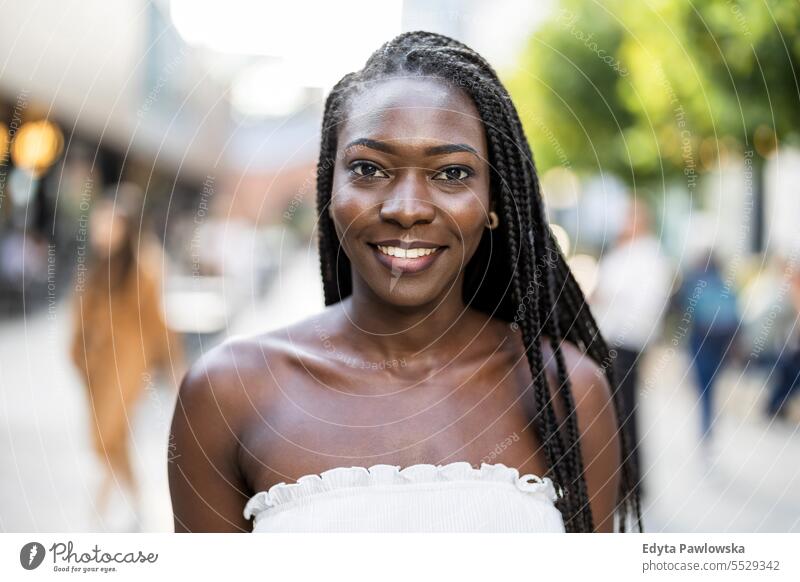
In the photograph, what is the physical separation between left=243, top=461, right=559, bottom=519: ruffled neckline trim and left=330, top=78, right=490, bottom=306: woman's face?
0.26 m

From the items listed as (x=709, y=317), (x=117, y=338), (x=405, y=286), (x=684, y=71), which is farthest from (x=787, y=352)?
(x=405, y=286)

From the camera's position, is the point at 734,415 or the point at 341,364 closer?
the point at 341,364


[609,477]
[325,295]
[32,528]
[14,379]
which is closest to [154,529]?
[32,528]

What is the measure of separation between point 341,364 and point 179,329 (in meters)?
2.86

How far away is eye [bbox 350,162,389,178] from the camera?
1288 millimetres

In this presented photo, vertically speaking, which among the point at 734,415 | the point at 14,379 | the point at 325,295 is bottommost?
the point at 734,415

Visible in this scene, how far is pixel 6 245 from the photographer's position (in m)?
5.00

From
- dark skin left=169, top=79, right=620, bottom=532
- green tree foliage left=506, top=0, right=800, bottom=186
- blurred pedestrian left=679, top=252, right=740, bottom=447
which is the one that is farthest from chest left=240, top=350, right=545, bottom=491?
blurred pedestrian left=679, top=252, right=740, bottom=447

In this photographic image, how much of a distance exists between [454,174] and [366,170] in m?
0.13

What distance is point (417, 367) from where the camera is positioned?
4.77 feet

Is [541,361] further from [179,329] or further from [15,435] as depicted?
[15,435]

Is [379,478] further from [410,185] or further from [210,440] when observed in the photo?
[410,185]

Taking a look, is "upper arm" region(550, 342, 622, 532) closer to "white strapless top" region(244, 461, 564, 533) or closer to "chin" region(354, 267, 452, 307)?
"white strapless top" region(244, 461, 564, 533)

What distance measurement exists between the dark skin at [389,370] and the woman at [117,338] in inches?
74.0
